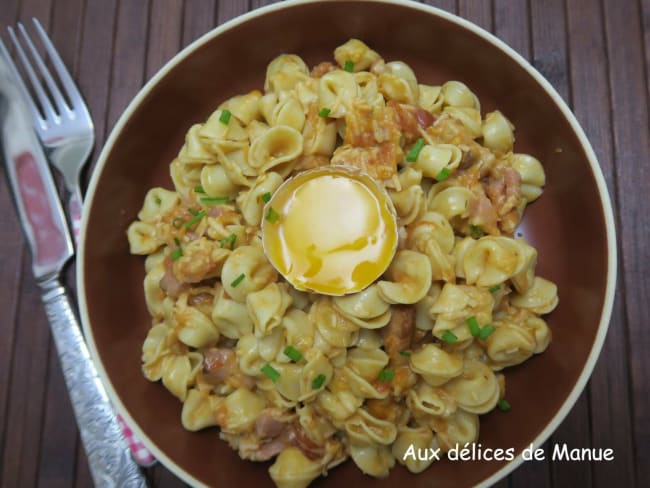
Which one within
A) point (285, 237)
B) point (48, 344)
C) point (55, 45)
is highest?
point (55, 45)

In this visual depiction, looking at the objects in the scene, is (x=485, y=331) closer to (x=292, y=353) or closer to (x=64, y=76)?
(x=292, y=353)

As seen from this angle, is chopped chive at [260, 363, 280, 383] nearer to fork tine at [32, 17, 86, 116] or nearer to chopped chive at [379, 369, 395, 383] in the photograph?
chopped chive at [379, 369, 395, 383]

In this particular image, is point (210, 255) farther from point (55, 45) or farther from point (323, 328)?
point (55, 45)

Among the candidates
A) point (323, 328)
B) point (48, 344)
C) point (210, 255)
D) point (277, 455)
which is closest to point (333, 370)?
point (323, 328)

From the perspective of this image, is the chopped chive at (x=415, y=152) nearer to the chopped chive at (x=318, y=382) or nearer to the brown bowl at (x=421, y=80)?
the brown bowl at (x=421, y=80)

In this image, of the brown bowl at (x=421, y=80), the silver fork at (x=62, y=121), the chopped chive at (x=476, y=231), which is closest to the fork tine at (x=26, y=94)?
the silver fork at (x=62, y=121)

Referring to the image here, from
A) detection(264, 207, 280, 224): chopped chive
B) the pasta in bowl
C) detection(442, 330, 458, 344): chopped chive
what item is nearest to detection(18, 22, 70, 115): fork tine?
the pasta in bowl
